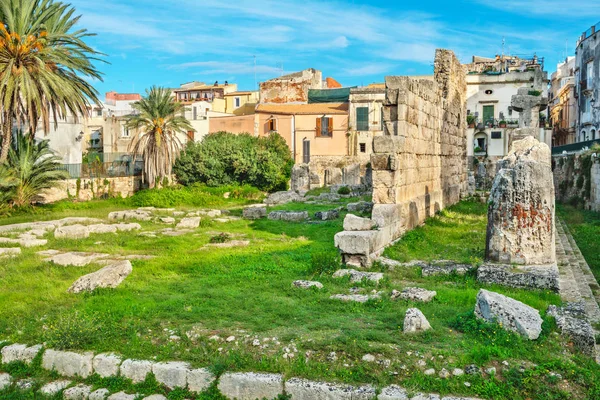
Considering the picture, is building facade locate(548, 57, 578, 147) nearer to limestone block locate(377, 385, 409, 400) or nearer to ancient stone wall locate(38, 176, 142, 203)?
ancient stone wall locate(38, 176, 142, 203)

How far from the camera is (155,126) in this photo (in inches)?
1212

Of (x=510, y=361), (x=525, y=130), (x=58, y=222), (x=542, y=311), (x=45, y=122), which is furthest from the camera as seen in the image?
(x=45, y=122)

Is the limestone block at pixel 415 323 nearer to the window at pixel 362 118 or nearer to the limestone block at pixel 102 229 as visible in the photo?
the limestone block at pixel 102 229

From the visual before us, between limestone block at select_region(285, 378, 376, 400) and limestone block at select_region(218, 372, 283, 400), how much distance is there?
121 mm

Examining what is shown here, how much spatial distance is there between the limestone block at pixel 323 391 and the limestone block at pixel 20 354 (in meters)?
3.05

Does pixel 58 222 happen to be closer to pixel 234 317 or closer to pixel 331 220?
pixel 331 220

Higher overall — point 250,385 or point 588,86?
point 588,86

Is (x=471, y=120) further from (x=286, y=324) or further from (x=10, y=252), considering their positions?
(x=286, y=324)

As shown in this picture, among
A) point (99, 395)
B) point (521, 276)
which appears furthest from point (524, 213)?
point (99, 395)

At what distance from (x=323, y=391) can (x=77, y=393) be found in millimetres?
2560

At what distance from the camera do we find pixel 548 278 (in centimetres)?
786

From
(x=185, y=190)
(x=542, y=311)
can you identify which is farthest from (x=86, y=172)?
(x=542, y=311)

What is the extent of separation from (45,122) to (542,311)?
20.3 m

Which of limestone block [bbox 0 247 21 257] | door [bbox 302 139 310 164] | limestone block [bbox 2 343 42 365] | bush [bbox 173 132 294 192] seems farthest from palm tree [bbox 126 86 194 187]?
limestone block [bbox 2 343 42 365]
